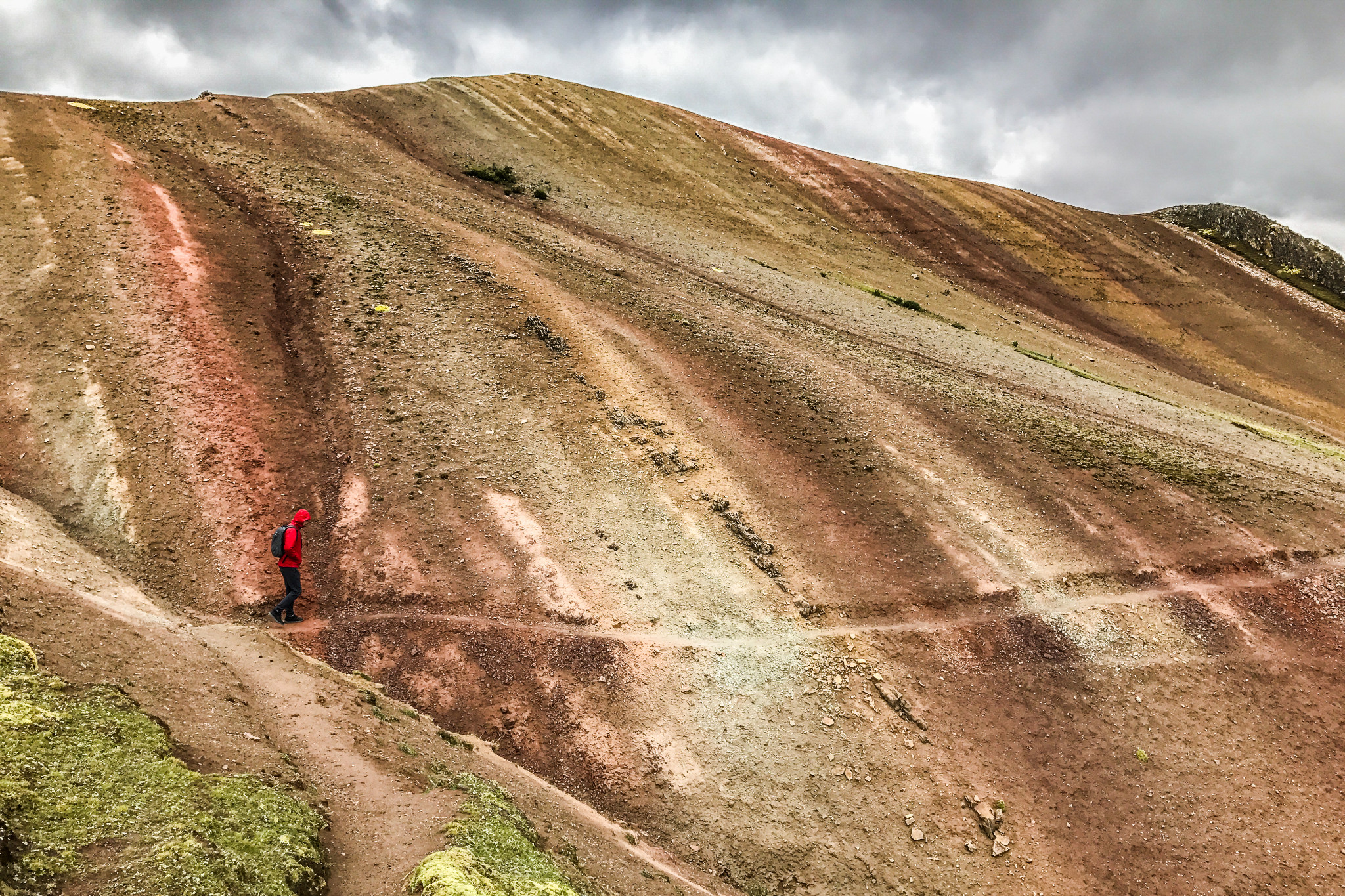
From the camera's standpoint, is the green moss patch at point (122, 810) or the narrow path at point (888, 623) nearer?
the green moss patch at point (122, 810)

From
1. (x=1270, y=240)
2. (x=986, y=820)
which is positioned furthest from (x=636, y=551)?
(x=1270, y=240)

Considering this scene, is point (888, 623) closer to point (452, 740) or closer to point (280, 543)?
point (452, 740)

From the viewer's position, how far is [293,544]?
1608 cm

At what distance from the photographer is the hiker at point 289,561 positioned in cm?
1603

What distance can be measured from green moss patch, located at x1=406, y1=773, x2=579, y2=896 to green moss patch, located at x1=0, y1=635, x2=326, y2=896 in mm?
1527

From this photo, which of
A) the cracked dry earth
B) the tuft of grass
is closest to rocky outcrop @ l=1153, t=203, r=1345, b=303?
the cracked dry earth

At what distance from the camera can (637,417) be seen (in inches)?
966

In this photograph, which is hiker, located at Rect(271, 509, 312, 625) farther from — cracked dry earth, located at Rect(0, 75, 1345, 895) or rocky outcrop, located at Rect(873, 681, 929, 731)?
rocky outcrop, located at Rect(873, 681, 929, 731)

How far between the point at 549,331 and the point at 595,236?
56.9 feet

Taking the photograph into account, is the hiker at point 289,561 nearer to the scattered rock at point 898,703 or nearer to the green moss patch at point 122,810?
the green moss patch at point 122,810

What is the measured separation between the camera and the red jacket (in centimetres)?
1606

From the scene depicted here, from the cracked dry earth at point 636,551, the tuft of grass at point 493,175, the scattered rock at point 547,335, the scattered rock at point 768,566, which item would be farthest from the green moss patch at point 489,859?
the tuft of grass at point 493,175

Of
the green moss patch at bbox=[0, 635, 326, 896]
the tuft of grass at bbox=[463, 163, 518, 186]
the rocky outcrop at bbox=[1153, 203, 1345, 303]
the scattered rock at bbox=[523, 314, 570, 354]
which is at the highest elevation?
the rocky outcrop at bbox=[1153, 203, 1345, 303]

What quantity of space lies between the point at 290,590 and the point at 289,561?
0.92 m
